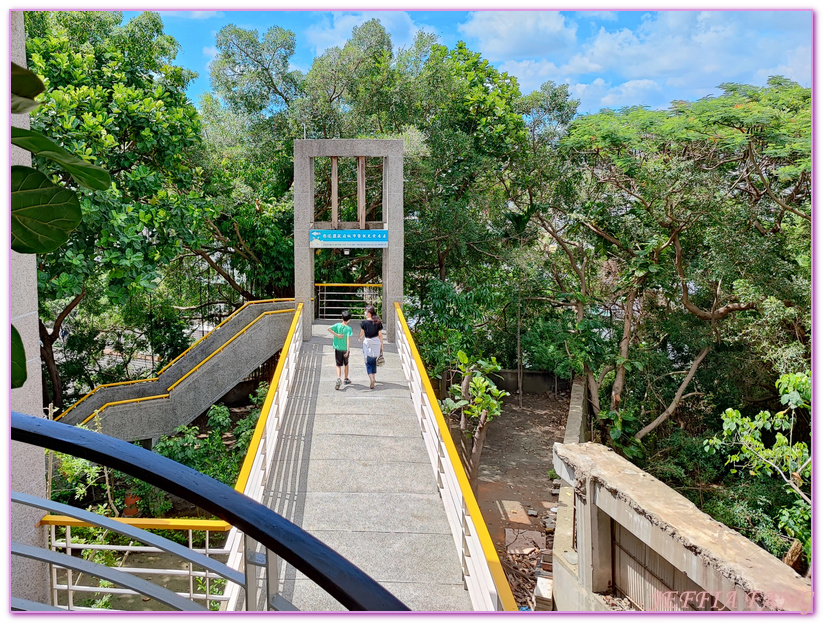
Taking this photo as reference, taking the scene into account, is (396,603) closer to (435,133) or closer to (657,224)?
(657,224)

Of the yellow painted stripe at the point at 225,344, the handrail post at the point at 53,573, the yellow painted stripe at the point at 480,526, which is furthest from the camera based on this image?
the yellow painted stripe at the point at 225,344

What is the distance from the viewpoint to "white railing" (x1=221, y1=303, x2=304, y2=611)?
4.55 feet

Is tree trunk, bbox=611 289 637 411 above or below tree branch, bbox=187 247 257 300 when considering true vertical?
below

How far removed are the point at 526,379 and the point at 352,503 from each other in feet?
40.0

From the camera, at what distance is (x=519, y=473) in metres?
11.4

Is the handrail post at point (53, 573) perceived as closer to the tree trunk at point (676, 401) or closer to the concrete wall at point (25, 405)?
the concrete wall at point (25, 405)

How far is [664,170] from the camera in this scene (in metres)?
10.7

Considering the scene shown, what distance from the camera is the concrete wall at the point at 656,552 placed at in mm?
4762

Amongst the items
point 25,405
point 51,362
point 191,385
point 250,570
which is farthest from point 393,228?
point 250,570

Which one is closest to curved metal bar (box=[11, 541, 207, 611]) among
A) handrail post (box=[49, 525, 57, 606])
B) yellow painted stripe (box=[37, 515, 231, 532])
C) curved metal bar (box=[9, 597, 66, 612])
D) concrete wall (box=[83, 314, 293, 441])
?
curved metal bar (box=[9, 597, 66, 612])

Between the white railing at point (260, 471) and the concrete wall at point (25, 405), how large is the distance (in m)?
1.43

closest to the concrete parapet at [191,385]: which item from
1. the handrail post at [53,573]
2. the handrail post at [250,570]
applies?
the handrail post at [53,573]

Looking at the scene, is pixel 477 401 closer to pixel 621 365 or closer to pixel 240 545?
pixel 240 545

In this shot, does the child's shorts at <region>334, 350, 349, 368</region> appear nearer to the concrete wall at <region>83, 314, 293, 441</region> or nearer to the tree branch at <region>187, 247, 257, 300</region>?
the concrete wall at <region>83, 314, 293, 441</region>
